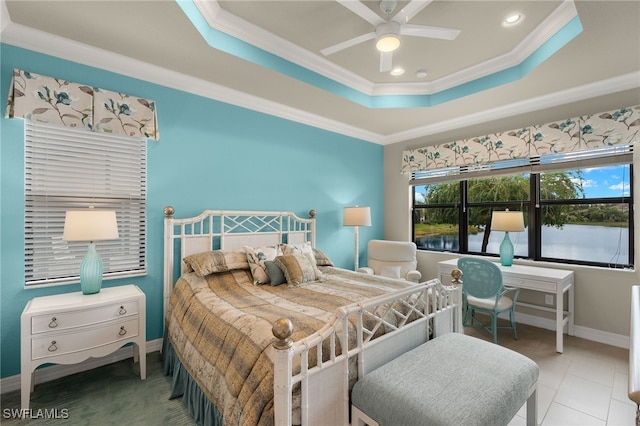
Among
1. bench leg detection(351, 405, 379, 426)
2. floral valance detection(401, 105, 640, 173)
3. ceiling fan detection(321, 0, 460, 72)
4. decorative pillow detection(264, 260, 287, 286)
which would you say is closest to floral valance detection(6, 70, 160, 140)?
decorative pillow detection(264, 260, 287, 286)

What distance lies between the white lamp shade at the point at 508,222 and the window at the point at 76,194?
149 inches

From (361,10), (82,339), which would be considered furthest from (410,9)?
(82,339)

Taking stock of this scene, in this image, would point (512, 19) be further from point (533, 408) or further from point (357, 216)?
point (533, 408)

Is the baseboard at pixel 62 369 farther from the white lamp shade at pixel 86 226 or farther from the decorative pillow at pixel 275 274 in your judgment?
the decorative pillow at pixel 275 274

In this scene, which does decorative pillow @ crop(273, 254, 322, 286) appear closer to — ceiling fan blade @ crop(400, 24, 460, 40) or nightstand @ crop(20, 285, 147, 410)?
nightstand @ crop(20, 285, 147, 410)

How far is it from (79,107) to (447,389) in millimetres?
3219

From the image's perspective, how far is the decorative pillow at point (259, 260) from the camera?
274cm

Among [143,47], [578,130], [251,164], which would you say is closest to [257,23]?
[143,47]

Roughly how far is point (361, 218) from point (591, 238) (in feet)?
8.38

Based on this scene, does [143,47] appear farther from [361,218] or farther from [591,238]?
[591,238]

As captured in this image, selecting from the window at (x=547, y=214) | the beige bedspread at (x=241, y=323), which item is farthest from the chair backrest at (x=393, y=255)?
the beige bedspread at (x=241, y=323)

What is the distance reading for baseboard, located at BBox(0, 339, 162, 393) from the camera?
7.27ft

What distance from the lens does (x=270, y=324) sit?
1.72 metres

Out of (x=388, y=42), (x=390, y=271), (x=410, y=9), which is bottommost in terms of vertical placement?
(x=390, y=271)
